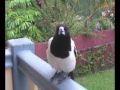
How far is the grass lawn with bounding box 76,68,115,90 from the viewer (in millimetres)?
2260

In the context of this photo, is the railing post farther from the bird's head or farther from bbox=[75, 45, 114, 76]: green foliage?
bbox=[75, 45, 114, 76]: green foliage

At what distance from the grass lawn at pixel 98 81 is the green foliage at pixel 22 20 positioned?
453 mm

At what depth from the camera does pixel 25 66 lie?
0.85 meters

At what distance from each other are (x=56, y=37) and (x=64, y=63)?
0.25 ft

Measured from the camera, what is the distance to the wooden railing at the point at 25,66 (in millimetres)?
775

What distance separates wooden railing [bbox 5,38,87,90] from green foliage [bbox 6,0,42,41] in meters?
1.46

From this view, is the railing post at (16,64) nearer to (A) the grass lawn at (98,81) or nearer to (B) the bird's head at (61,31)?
(B) the bird's head at (61,31)

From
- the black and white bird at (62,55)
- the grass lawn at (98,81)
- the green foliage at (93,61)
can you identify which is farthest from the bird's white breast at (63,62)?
the green foliage at (93,61)

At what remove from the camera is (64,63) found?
3.00ft

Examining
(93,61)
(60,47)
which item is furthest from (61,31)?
(93,61)

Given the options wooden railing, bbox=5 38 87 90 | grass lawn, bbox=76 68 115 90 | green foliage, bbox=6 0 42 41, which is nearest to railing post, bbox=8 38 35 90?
wooden railing, bbox=5 38 87 90

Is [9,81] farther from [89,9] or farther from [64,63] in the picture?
[89,9]
